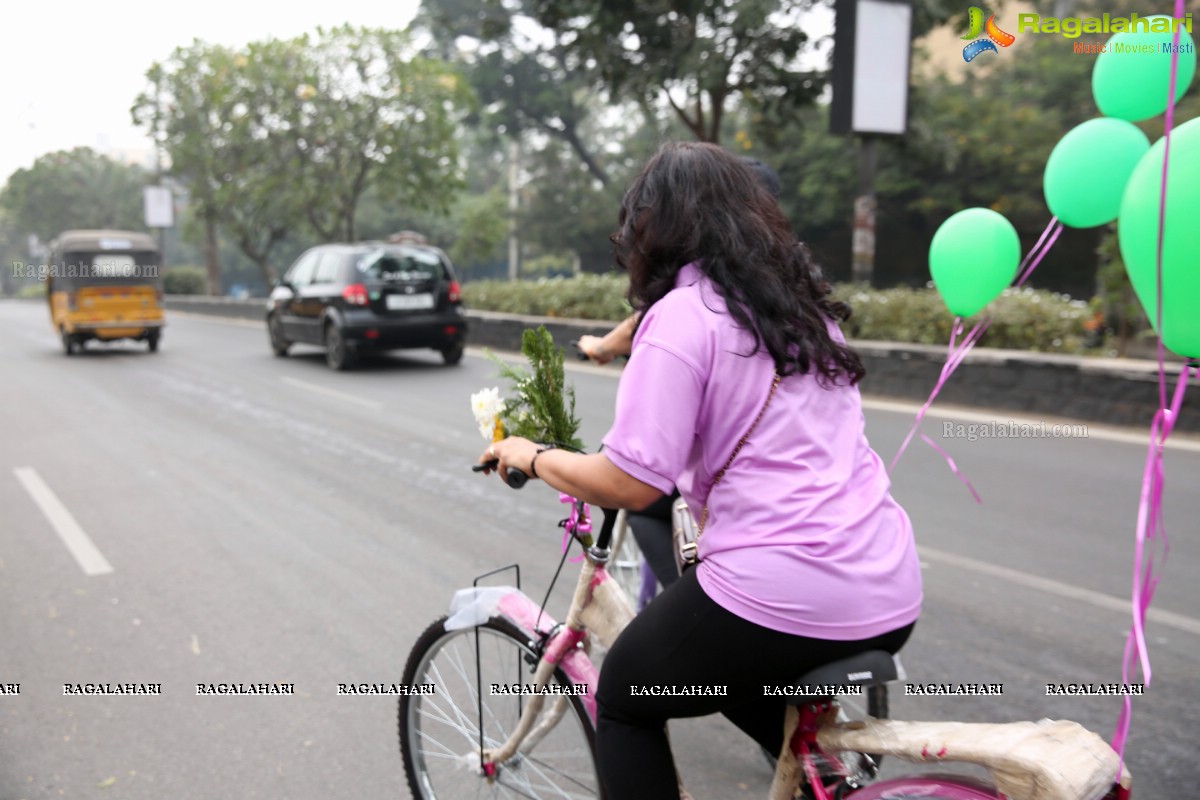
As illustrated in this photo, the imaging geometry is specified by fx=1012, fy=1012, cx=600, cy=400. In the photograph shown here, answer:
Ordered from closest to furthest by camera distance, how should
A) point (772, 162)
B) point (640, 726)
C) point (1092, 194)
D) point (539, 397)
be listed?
point (640, 726) < point (539, 397) < point (1092, 194) < point (772, 162)

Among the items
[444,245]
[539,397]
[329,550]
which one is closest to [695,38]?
[329,550]

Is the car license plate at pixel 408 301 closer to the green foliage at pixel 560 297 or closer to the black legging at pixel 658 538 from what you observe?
the green foliage at pixel 560 297

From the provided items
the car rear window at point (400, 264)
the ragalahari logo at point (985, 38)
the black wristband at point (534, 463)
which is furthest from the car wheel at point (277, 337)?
the black wristband at point (534, 463)

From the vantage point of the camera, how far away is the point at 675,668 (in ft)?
6.29

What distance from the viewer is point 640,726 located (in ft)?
6.67

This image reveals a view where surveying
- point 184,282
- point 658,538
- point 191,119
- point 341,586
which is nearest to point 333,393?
point 341,586

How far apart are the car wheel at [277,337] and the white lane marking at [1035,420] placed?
938cm

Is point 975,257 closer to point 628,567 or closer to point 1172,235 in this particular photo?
point 1172,235

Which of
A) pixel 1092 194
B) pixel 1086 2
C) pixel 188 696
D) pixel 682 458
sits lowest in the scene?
pixel 188 696

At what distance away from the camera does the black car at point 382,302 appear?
45.1 ft

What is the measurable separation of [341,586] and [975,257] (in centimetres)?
328

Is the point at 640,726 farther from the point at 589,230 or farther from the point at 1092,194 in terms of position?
the point at 589,230

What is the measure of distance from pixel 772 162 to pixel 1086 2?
9101 millimetres

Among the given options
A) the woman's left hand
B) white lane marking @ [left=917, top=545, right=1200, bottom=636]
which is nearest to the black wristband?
the woman's left hand
